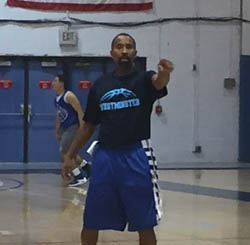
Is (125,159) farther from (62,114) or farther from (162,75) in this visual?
(62,114)

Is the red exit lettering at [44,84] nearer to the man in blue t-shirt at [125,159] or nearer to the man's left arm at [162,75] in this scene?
the man in blue t-shirt at [125,159]

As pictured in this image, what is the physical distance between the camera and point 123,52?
562 centimetres

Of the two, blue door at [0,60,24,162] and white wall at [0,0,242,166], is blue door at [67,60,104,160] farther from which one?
blue door at [0,60,24,162]

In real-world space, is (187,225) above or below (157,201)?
below

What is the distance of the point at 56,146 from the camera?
58.1 feet

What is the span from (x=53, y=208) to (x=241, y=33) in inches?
376

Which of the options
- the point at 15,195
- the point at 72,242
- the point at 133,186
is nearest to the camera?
the point at 133,186

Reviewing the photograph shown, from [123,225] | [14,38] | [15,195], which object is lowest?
[15,195]

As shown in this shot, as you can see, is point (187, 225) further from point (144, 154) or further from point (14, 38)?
point (14, 38)

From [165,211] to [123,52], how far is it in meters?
4.96

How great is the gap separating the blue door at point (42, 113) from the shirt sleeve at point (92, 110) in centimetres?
1184

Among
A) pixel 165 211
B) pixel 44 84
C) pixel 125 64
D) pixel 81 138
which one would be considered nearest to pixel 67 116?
pixel 165 211

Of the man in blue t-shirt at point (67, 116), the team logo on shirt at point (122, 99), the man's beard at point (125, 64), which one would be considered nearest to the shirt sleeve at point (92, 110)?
the team logo on shirt at point (122, 99)

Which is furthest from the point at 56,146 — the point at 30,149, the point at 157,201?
the point at 157,201
